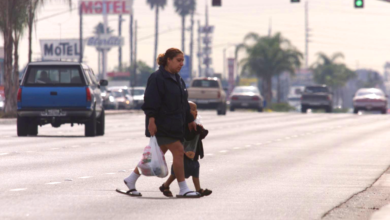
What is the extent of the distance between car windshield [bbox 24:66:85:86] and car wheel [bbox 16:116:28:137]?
3.97 feet

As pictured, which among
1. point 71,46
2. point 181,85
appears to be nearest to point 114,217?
point 181,85

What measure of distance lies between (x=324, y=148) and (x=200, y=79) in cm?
2852

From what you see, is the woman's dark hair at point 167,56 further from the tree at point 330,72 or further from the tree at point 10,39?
the tree at point 330,72

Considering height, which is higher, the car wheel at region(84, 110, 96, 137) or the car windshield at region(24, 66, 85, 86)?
the car windshield at region(24, 66, 85, 86)

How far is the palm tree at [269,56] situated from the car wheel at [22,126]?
58262 mm

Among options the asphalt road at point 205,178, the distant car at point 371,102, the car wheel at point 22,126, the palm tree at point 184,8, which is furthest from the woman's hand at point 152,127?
the palm tree at point 184,8

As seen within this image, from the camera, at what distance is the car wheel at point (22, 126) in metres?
24.6

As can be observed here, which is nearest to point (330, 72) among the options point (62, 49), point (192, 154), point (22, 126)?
point (62, 49)

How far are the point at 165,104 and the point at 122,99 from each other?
4653cm

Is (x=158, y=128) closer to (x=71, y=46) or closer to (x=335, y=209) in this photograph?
(x=335, y=209)

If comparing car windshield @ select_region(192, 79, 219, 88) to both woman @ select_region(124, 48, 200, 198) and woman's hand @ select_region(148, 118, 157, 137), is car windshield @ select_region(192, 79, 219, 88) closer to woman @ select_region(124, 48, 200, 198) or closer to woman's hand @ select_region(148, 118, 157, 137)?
woman @ select_region(124, 48, 200, 198)

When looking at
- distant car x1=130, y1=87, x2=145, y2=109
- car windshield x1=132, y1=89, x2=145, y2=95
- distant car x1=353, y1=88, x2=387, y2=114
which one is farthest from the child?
car windshield x1=132, y1=89, x2=145, y2=95

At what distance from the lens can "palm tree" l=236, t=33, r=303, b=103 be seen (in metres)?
82.1

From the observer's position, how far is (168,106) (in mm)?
10570
